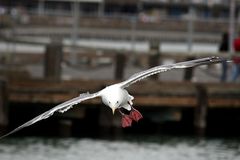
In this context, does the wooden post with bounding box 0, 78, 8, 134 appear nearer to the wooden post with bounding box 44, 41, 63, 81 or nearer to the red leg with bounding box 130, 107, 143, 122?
the wooden post with bounding box 44, 41, 63, 81

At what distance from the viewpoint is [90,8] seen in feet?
277

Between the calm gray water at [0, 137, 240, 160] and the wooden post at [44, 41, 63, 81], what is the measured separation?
197cm

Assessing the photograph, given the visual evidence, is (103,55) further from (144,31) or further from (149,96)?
(144,31)

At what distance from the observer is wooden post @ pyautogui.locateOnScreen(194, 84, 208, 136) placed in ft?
99.1

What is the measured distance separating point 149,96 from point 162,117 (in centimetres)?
132

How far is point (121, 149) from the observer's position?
2802 cm

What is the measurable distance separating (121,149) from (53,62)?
150 inches

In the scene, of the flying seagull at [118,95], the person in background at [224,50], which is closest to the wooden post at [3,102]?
the person in background at [224,50]

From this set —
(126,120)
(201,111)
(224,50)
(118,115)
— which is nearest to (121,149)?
(118,115)

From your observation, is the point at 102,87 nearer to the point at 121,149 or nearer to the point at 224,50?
the point at 121,149

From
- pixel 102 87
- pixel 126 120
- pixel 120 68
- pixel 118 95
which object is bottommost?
pixel 102 87

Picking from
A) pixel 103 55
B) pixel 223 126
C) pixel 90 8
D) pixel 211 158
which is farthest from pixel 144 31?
pixel 211 158

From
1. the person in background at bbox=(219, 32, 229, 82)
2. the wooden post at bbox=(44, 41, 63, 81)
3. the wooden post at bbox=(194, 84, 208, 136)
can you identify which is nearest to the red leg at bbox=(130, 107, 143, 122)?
the wooden post at bbox=(194, 84, 208, 136)

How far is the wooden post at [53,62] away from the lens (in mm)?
30672
